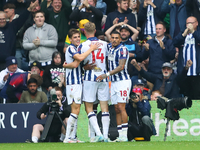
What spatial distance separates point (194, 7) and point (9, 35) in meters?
5.36

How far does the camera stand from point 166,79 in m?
11.5

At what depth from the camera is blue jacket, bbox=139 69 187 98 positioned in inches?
437

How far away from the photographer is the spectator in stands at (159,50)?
11.8 m

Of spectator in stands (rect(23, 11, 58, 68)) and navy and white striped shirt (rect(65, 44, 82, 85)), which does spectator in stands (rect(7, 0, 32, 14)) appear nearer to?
spectator in stands (rect(23, 11, 58, 68))

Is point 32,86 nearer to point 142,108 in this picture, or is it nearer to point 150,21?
point 142,108

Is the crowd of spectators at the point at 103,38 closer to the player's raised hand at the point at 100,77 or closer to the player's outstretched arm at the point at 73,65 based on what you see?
the player's raised hand at the point at 100,77

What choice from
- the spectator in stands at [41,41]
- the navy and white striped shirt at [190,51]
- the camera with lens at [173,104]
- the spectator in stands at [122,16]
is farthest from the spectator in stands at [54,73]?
the camera with lens at [173,104]

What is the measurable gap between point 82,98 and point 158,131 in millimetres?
1961

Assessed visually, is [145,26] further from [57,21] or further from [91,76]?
[91,76]

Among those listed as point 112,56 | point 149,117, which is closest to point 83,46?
point 112,56

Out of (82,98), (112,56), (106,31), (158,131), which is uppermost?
(106,31)

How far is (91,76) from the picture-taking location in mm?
9016

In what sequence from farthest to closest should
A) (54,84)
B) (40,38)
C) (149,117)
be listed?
(40,38) < (54,84) < (149,117)

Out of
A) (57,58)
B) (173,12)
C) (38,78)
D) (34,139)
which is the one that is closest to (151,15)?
(173,12)
